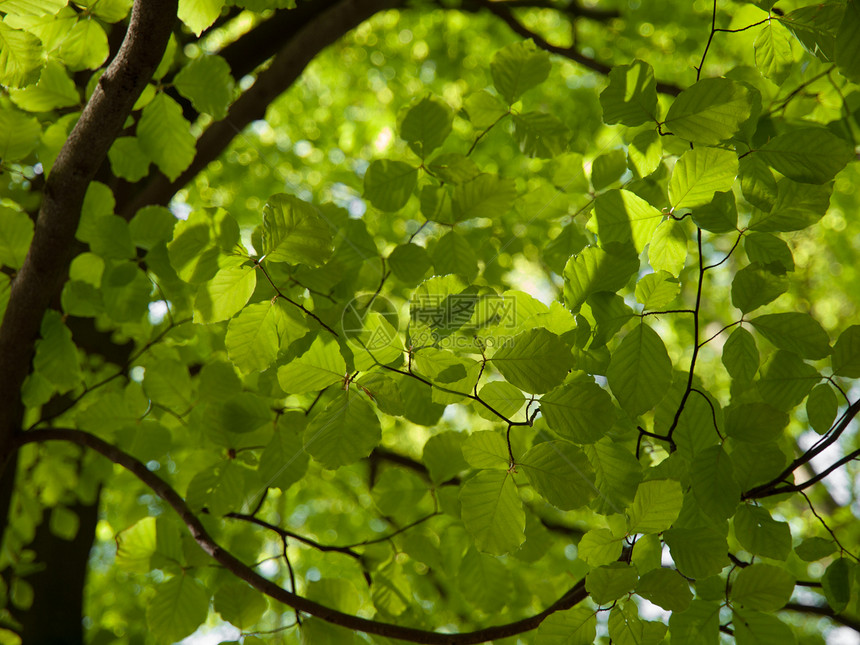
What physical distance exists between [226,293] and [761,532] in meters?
1.09

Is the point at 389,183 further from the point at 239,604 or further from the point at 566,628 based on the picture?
the point at 239,604

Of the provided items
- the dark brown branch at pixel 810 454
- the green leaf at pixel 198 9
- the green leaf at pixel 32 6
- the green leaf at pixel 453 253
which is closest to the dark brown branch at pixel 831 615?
the dark brown branch at pixel 810 454

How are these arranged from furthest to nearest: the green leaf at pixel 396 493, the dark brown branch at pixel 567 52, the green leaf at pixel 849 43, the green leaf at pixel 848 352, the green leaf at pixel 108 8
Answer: the dark brown branch at pixel 567 52 → the green leaf at pixel 396 493 → the green leaf at pixel 108 8 → the green leaf at pixel 848 352 → the green leaf at pixel 849 43

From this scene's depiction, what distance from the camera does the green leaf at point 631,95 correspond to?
3.45 ft

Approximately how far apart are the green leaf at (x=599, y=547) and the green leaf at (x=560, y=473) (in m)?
0.08

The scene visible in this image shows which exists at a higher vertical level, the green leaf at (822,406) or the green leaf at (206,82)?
the green leaf at (206,82)

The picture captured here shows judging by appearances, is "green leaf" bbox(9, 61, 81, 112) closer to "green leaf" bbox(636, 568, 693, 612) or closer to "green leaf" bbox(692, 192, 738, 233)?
"green leaf" bbox(692, 192, 738, 233)

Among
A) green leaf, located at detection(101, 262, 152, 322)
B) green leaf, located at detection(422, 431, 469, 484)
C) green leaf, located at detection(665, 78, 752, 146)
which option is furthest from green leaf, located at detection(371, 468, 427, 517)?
green leaf, located at detection(665, 78, 752, 146)

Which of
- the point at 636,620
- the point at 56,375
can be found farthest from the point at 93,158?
the point at 636,620

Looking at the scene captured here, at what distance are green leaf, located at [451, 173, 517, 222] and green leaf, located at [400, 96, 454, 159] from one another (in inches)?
5.3

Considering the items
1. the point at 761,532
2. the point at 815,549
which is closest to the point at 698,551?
the point at 761,532

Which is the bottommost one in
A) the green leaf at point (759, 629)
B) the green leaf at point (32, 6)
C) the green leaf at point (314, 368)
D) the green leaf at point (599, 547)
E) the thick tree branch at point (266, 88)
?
the green leaf at point (759, 629)

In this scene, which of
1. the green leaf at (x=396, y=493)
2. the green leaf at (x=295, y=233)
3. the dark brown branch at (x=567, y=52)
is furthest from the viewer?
the dark brown branch at (x=567, y=52)

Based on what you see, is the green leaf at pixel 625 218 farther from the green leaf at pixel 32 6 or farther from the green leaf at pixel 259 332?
the green leaf at pixel 32 6
